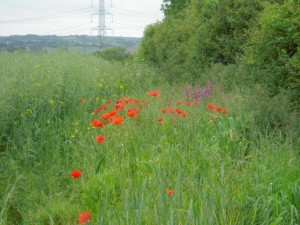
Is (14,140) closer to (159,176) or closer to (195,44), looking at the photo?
(159,176)

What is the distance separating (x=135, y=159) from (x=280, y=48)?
145 inches

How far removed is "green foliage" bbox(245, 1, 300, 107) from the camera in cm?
684

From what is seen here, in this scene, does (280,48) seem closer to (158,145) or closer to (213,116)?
(213,116)

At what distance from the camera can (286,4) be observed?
23.9ft

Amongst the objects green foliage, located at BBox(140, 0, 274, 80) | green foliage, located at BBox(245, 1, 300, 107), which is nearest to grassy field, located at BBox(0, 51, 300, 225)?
green foliage, located at BBox(245, 1, 300, 107)

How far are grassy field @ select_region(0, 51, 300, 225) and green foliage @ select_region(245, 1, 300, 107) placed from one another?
2.25 feet

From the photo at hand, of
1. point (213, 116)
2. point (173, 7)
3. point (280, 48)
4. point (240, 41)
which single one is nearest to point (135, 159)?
point (213, 116)

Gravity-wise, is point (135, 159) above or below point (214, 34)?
below

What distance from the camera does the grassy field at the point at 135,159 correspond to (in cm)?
331

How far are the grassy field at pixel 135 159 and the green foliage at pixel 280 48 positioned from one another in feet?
2.25

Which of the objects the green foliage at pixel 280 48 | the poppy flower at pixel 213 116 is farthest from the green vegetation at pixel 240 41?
the poppy flower at pixel 213 116

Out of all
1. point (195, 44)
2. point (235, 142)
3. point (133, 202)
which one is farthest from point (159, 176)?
point (195, 44)

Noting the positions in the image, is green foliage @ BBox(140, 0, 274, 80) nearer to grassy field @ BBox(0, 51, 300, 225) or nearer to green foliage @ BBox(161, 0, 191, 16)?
grassy field @ BBox(0, 51, 300, 225)

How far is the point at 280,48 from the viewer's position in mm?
7422
